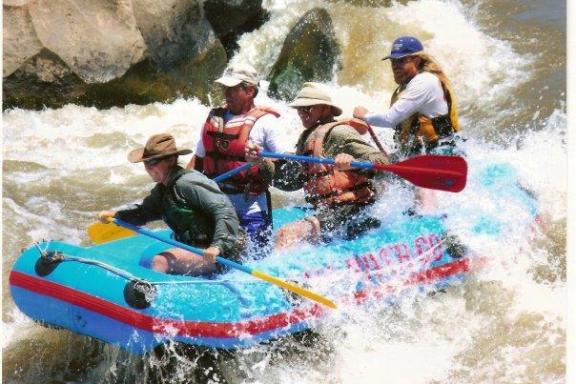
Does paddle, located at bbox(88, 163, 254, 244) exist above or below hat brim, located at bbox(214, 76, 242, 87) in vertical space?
below

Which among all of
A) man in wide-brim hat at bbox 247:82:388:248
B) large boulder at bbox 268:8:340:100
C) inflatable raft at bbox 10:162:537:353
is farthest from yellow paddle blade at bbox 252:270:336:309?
large boulder at bbox 268:8:340:100

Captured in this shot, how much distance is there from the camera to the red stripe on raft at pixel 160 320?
4.02m

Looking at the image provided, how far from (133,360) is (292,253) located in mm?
992

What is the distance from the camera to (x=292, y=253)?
4.56 metres

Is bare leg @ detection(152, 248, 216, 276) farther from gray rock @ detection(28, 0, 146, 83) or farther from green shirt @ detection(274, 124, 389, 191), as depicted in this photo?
gray rock @ detection(28, 0, 146, 83)

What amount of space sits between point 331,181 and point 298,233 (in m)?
0.35

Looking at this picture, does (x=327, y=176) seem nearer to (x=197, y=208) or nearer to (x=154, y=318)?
(x=197, y=208)

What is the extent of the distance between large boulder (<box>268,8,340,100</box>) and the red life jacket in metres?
4.43

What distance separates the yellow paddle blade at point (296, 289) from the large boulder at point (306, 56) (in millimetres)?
5060

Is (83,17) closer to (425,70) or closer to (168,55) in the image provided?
(168,55)

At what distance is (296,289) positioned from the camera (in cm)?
420

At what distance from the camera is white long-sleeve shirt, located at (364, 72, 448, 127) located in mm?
4824

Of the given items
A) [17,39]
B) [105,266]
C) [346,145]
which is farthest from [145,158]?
[17,39]

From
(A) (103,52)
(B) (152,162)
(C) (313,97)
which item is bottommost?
(B) (152,162)
